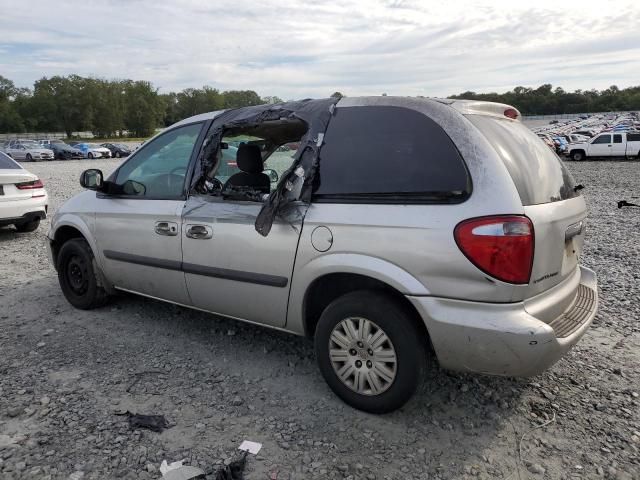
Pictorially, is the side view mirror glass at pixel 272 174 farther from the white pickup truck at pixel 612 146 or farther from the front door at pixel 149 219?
the white pickup truck at pixel 612 146

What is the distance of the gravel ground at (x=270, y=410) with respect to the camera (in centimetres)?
265

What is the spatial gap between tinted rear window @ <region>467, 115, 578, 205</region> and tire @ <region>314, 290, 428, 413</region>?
3.12 ft

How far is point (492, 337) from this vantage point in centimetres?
258

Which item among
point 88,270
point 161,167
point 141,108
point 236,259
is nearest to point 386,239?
point 236,259

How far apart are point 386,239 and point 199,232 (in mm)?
1527

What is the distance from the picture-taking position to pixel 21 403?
3242 mm

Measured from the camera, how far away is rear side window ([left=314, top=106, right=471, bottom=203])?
2766mm

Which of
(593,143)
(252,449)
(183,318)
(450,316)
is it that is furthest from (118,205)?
(593,143)

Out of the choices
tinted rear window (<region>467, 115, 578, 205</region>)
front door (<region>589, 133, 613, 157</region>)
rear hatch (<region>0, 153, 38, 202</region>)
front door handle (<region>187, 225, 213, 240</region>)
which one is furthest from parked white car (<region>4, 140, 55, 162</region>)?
tinted rear window (<region>467, 115, 578, 205</region>)

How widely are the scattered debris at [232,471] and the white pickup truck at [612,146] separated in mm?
31587

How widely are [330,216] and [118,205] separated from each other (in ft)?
7.39

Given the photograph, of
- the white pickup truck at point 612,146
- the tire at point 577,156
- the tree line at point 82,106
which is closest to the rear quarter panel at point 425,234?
the white pickup truck at point 612,146

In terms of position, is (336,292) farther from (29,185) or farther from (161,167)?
(29,185)

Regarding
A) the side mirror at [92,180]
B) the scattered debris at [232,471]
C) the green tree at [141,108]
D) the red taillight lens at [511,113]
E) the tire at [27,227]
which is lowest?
the scattered debris at [232,471]
